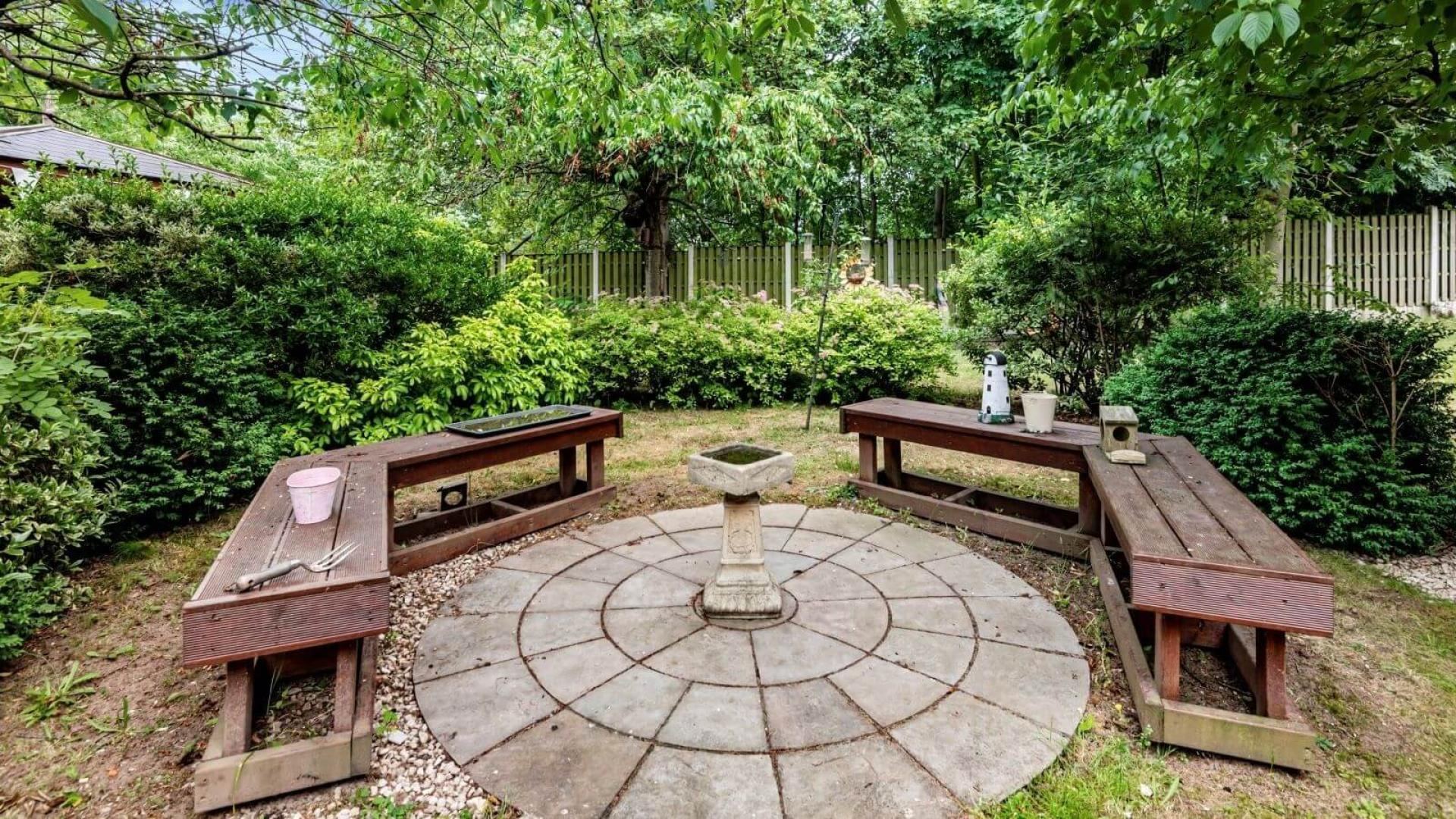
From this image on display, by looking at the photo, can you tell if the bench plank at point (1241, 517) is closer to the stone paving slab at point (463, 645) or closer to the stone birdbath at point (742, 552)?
the stone birdbath at point (742, 552)

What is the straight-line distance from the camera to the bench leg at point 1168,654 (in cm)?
190

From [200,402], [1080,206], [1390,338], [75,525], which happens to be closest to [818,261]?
[1080,206]

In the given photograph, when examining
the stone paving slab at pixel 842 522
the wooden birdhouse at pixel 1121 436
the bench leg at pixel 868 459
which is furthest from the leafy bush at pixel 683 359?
the wooden birdhouse at pixel 1121 436

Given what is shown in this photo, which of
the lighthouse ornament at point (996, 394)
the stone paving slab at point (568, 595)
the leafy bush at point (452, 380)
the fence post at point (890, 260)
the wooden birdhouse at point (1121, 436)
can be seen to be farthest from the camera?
the fence post at point (890, 260)

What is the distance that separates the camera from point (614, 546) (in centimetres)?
326

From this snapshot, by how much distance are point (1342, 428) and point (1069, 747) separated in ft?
8.28

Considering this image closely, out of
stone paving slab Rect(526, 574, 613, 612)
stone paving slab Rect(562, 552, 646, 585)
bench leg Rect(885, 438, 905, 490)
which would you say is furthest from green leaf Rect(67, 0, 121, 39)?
bench leg Rect(885, 438, 905, 490)

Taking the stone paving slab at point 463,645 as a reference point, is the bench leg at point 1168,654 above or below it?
above

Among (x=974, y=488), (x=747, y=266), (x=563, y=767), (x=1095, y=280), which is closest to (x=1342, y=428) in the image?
(x=974, y=488)

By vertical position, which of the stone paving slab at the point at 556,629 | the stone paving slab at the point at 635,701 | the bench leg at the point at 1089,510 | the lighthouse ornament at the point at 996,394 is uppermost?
the lighthouse ornament at the point at 996,394

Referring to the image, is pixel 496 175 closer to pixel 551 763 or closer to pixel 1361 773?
pixel 551 763

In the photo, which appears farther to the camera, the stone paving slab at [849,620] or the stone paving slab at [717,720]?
the stone paving slab at [849,620]

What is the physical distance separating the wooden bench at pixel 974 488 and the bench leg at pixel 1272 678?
48.1 inches

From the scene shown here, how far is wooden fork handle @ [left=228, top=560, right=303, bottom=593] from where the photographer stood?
168 centimetres
